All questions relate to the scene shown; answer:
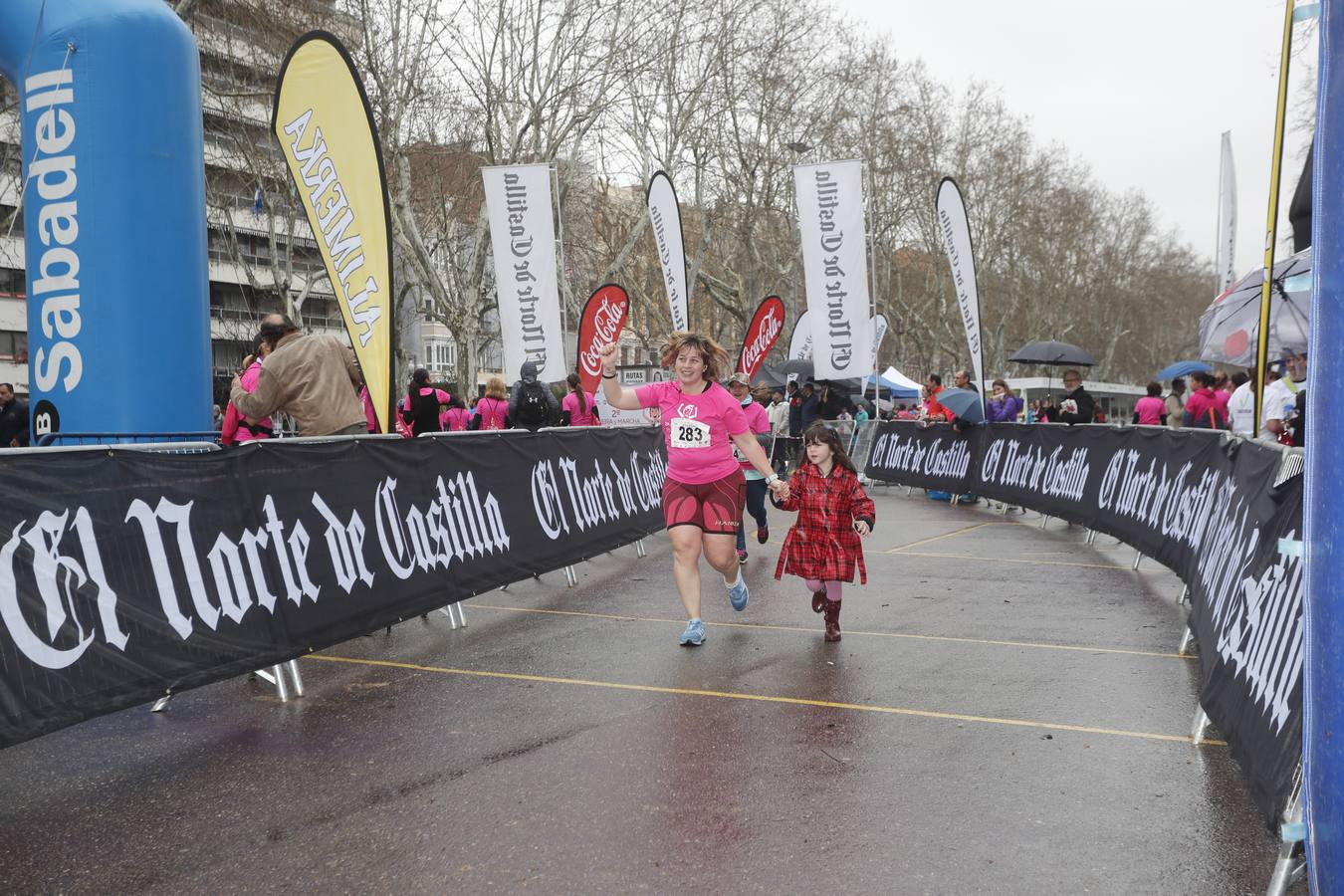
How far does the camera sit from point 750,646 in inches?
279

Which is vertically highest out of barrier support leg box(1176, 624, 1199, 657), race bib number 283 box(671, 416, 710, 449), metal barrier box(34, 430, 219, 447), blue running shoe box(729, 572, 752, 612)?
metal barrier box(34, 430, 219, 447)

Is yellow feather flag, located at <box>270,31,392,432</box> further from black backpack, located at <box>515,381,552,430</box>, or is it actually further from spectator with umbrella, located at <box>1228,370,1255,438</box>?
spectator with umbrella, located at <box>1228,370,1255,438</box>

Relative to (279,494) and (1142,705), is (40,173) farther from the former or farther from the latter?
(1142,705)

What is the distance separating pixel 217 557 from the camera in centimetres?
542

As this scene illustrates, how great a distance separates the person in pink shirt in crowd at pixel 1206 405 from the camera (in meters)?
18.0

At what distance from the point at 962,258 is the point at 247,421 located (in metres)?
12.6

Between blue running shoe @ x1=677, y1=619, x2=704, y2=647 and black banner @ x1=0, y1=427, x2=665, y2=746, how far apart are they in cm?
163

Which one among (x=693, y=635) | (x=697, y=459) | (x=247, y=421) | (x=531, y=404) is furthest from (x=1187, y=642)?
(x=531, y=404)

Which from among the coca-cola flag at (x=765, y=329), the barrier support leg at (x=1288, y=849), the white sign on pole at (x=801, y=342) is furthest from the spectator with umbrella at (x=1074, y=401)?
the white sign on pole at (x=801, y=342)

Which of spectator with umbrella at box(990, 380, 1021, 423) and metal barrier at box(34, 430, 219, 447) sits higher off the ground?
metal barrier at box(34, 430, 219, 447)

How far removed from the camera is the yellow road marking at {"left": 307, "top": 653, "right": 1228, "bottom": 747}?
202 inches

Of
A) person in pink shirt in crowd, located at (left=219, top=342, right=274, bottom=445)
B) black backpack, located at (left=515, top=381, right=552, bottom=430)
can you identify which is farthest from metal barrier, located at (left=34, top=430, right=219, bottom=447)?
black backpack, located at (left=515, top=381, right=552, bottom=430)

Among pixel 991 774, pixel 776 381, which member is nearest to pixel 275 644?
pixel 991 774

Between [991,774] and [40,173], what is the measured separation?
9381 millimetres
